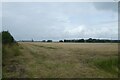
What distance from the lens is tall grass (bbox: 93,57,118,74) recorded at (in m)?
18.6

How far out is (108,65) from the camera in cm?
1970

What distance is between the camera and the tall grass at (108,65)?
18.6 metres

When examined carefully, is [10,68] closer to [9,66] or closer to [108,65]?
[9,66]

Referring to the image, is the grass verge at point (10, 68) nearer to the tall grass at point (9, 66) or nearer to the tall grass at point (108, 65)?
the tall grass at point (9, 66)

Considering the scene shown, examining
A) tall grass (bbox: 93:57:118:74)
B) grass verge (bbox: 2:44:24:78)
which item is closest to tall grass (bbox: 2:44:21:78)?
grass verge (bbox: 2:44:24:78)

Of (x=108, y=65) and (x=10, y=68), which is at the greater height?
(x=10, y=68)

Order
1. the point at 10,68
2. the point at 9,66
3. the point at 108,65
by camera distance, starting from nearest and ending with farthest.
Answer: the point at 10,68
the point at 9,66
the point at 108,65

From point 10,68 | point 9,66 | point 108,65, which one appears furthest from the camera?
point 108,65

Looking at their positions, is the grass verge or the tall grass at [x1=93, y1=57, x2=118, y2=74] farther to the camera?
the tall grass at [x1=93, y1=57, x2=118, y2=74]

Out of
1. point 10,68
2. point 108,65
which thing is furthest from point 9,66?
point 108,65

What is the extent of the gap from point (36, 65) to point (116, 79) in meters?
5.43

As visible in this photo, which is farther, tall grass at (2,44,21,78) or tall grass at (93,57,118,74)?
tall grass at (93,57,118,74)

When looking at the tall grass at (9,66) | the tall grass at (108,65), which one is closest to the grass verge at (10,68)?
the tall grass at (9,66)

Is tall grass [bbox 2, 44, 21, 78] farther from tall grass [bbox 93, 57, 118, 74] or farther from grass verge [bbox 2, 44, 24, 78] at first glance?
tall grass [bbox 93, 57, 118, 74]
